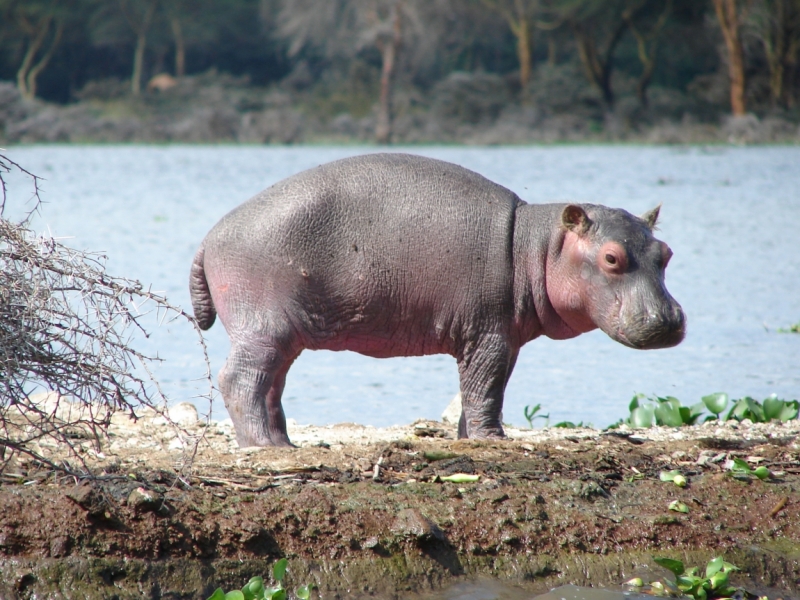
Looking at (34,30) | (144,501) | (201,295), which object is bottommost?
(144,501)

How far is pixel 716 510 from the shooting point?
3969mm

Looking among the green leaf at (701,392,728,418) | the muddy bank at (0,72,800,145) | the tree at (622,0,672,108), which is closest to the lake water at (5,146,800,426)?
the green leaf at (701,392,728,418)

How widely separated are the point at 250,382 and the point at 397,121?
3285cm

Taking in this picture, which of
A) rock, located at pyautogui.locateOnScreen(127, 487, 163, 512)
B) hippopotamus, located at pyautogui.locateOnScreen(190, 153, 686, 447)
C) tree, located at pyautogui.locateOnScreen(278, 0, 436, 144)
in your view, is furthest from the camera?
tree, located at pyautogui.locateOnScreen(278, 0, 436, 144)

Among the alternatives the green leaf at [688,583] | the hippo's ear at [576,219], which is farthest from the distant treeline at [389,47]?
the green leaf at [688,583]

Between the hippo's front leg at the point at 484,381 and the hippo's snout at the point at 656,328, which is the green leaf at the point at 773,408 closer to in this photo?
the hippo's snout at the point at 656,328

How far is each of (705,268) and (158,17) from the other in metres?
34.7

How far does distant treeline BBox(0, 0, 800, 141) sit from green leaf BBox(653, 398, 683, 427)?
1174 inches

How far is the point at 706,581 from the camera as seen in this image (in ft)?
11.8

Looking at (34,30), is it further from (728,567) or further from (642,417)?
(728,567)

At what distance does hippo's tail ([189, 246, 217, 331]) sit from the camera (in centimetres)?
521

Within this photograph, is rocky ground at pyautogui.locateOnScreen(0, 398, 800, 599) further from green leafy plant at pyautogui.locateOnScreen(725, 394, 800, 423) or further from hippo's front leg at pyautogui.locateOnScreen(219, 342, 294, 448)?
green leafy plant at pyautogui.locateOnScreen(725, 394, 800, 423)

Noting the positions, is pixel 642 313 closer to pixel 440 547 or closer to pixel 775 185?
pixel 440 547

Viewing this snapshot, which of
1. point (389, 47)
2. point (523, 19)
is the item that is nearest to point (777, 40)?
point (523, 19)
